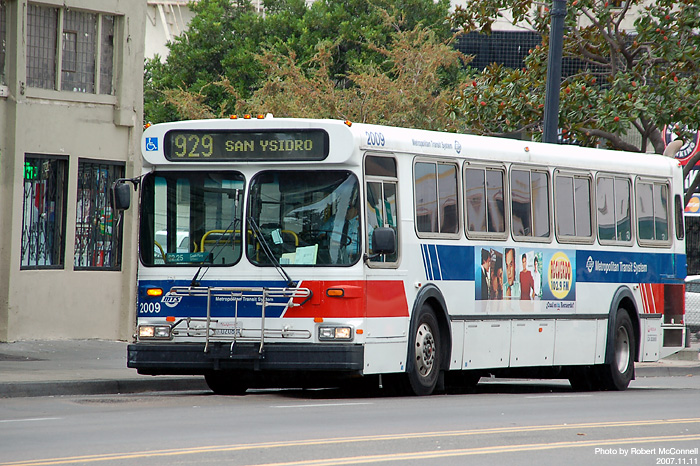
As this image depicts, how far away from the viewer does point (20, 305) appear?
64.0ft

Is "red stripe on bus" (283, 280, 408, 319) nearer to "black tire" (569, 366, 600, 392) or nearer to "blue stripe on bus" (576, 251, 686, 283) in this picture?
"blue stripe on bus" (576, 251, 686, 283)

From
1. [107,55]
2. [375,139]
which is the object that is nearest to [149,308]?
[375,139]

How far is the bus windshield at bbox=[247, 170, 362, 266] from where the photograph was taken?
13.1m

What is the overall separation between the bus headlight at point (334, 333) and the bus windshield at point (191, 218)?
119cm

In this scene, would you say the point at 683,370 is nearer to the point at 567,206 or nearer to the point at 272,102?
the point at 567,206

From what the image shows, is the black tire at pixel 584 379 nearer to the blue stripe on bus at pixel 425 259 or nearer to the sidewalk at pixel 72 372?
the blue stripe on bus at pixel 425 259

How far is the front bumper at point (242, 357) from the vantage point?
12.9 meters

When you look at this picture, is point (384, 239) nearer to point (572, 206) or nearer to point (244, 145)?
point (244, 145)

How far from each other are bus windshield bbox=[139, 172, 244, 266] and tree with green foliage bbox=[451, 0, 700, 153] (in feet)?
33.8

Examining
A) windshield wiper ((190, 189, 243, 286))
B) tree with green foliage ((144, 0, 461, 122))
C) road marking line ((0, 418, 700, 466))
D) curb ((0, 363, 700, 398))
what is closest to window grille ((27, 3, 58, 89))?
curb ((0, 363, 700, 398))

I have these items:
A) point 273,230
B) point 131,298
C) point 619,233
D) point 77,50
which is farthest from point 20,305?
point 619,233

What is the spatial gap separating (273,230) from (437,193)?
2.08m

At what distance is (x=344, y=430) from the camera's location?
1005 centimetres

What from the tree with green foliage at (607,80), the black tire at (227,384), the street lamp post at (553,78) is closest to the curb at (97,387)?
the black tire at (227,384)
